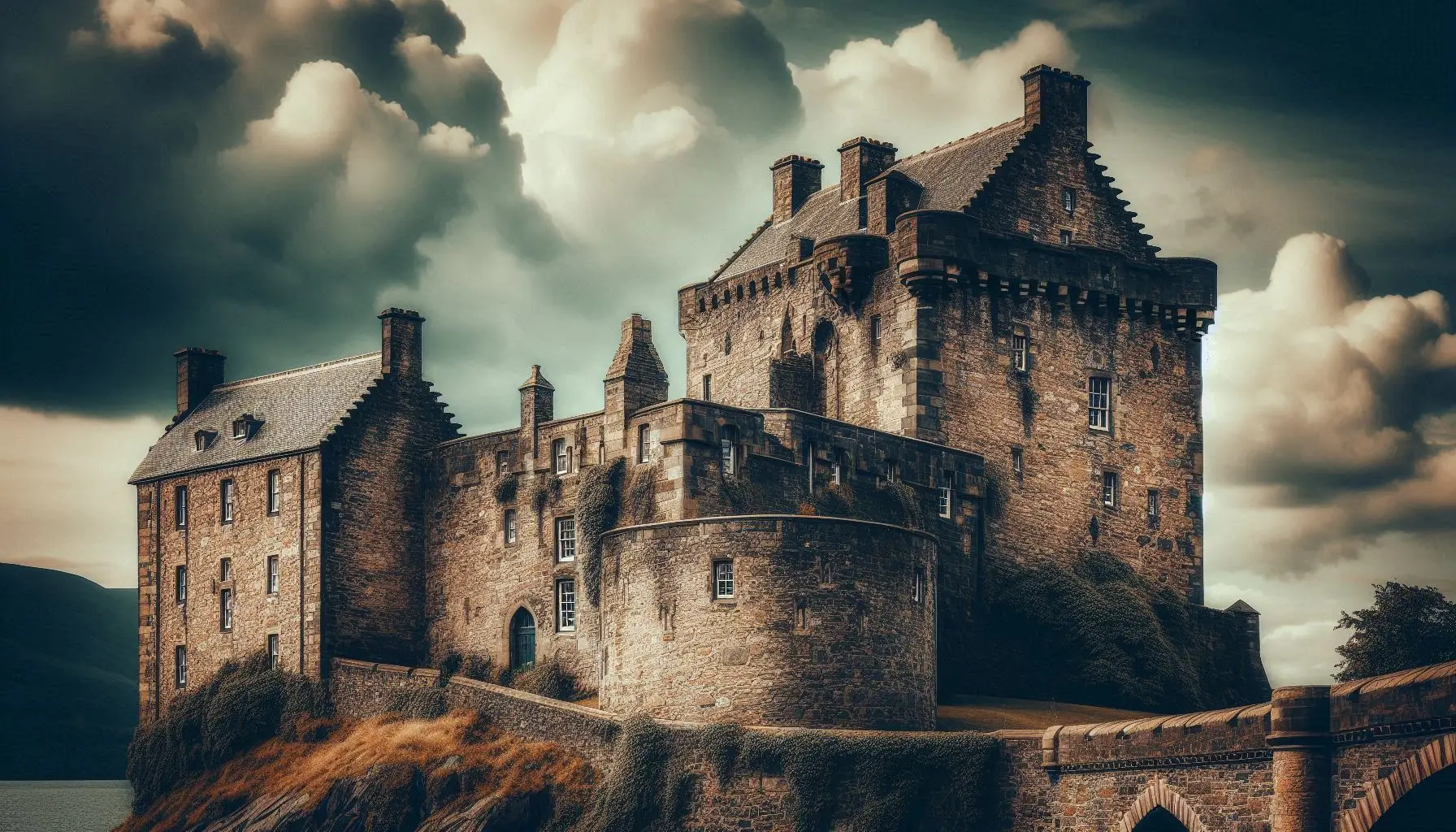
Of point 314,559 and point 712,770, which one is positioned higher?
point 314,559

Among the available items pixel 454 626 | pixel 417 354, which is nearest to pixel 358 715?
pixel 454 626

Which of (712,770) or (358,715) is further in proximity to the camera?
(358,715)

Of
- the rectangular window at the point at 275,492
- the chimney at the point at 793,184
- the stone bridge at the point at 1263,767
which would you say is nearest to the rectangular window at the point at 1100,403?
the chimney at the point at 793,184

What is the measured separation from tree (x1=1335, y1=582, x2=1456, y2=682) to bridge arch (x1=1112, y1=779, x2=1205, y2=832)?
2235 cm

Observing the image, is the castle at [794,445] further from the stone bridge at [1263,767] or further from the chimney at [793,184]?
the stone bridge at [1263,767]

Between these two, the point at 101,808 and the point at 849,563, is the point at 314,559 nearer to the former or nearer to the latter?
the point at 849,563

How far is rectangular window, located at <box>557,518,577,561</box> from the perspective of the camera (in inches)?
2495

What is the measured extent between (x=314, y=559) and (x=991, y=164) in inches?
924

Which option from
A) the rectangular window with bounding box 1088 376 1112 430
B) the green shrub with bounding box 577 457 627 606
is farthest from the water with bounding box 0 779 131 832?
the rectangular window with bounding box 1088 376 1112 430

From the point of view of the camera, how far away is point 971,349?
6550 centimetres

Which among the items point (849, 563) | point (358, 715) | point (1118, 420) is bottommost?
point (358, 715)

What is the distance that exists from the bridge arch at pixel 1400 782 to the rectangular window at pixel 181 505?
42717 mm

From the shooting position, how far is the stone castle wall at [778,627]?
51.8 m

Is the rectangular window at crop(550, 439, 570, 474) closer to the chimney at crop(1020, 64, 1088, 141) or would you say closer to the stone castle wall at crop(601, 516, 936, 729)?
the stone castle wall at crop(601, 516, 936, 729)
